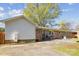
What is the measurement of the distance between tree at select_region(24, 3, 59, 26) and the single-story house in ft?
0.21

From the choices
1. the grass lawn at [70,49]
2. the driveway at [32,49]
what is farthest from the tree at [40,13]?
the grass lawn at [70,49]

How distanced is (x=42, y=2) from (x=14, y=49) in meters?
0.74

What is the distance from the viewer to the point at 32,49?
4598 mm

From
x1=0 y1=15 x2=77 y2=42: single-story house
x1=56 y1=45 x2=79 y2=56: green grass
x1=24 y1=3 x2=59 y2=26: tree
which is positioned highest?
x1=24 y1=3 x2=59 y2=26: tree

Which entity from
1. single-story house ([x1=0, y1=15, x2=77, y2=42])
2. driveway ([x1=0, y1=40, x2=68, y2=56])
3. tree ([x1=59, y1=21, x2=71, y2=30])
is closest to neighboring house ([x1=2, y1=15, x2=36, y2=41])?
single-story house ([x1=0, y1=15, x2=77, y2=42])

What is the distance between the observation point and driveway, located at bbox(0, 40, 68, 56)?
4555mm

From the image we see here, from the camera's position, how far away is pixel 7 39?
15.3 feet

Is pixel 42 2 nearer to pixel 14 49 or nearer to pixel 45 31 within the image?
pixel 45 31

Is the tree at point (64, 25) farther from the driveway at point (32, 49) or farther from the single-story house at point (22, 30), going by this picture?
the driveway at point (32, 49)

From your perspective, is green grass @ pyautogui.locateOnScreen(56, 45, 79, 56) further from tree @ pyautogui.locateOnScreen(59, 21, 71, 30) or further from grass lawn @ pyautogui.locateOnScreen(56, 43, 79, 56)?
tree @ pyautogui.locateOnScreen(59, 21, 71, 30)

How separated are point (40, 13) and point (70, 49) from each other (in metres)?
0.64

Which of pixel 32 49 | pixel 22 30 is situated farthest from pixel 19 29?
pixel 32 49

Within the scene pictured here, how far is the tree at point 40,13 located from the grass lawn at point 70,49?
0.40 meters

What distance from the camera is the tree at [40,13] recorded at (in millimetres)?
4621
